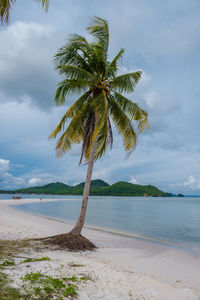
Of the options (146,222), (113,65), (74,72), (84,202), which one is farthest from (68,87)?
(146,222)

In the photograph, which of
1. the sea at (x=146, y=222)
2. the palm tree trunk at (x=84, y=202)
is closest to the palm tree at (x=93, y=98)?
the palm tree trunk at (x=84, y=202)

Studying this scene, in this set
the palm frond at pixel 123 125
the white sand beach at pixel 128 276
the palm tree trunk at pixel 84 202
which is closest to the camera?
the white sand beach at pixel 128 276

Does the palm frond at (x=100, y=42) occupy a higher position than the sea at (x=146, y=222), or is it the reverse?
the palm frond at (x=100, y=42)

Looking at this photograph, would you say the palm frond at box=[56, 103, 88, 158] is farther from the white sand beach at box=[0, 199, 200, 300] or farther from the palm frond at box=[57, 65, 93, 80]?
the white sand beach at box=[0, 199, 200, 300]

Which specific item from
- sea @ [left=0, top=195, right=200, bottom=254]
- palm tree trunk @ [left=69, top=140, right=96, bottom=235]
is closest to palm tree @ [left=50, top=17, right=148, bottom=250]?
palm tree trunk @ [left=69, top=140, right=96, bottom=235]

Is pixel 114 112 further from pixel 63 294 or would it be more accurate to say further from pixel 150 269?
pixel 63 294

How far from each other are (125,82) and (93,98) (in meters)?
1.70

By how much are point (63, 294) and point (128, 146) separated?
7.98 metres

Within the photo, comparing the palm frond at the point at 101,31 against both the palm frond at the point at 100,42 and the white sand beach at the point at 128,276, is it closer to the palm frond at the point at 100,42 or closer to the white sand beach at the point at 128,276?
the palm frond at the point at 100,42

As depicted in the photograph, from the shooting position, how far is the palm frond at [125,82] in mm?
10781

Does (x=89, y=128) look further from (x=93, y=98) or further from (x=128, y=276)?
(x=128, y=276)

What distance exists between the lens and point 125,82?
10953 millimetres

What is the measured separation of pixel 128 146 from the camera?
37.8ft

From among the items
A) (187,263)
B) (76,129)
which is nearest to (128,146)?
(76,129)
